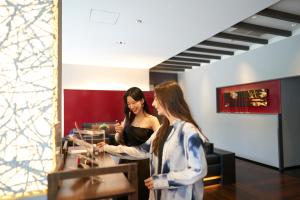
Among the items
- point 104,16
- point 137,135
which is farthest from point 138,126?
point 104,16

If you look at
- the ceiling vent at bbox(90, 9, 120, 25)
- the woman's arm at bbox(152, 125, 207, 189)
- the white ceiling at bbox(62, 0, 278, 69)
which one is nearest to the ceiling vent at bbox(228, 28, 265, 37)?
the white ceiling at bbox(62, 0, 278, 69)

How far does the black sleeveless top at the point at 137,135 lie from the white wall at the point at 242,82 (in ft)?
11.1

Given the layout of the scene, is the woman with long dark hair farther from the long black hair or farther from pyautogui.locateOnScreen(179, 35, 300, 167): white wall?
pyautogui.locateOnScreen(179, 35, 300, 167): white wall

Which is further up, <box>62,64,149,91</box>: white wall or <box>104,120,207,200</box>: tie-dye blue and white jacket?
<box>62,64,149,91</box>: white wall

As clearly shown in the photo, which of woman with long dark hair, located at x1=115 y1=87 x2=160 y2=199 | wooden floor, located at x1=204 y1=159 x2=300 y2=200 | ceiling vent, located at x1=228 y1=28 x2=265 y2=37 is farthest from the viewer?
ceiling vent, located at x1=228 y1=28 x2=265 y2=37

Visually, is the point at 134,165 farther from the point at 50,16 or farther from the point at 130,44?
the point at 130,44

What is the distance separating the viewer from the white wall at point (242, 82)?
4117 millimetres

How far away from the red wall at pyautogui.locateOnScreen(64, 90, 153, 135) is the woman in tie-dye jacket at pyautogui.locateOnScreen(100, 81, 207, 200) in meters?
4.40

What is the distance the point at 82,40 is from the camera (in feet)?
12.6

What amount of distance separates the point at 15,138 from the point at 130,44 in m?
3.37

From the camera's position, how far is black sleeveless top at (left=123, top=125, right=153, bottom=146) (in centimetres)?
179

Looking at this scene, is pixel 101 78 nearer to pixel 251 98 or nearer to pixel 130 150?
pixel 251 98

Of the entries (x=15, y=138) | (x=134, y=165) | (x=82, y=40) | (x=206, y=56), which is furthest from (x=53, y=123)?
(x=206, y=56)

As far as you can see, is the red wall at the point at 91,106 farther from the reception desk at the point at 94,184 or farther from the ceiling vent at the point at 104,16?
the reception desk at the point at 94,184
